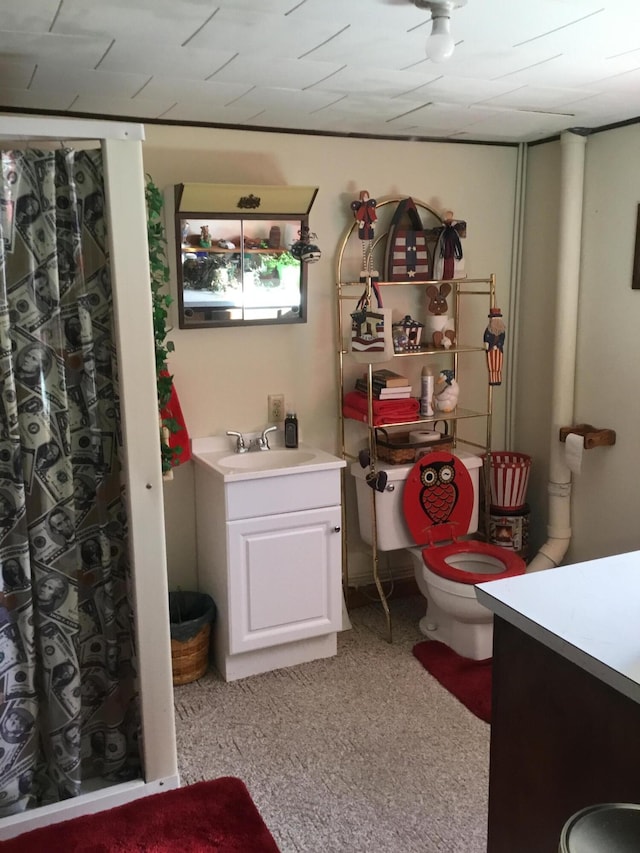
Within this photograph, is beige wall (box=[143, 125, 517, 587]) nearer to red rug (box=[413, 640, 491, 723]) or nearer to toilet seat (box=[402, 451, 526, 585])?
toilet seat (box=[402, 451, 526, 585])

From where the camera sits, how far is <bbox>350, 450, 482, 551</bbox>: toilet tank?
131 inches

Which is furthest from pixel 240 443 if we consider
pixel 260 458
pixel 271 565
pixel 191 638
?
pixel 191 638

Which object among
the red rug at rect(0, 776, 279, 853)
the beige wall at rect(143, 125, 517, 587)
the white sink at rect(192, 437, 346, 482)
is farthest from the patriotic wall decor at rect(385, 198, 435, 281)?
the red rug at rect(0, 776, 279, 853)

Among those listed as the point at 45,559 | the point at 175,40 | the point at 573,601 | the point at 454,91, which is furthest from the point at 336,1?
the point at 45,559

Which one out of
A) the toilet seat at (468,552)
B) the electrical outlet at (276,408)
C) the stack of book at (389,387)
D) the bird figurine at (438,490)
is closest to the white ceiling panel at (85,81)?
the electrical outlet at (276,408)

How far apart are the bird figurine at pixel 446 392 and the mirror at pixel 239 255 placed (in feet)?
2.34

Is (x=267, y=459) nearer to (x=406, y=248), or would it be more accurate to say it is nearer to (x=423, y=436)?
(x=423, y=436)

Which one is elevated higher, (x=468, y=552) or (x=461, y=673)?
(x=468, y=552)

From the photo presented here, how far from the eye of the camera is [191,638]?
297cm

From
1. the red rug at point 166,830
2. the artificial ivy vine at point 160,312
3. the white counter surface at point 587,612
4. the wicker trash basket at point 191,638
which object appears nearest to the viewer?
the white counter surface at point 587,612

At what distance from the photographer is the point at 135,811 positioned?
225cm

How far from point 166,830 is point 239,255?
210cm

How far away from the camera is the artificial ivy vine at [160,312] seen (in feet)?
8.70

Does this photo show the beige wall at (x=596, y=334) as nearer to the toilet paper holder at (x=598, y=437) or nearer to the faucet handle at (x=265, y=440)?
the toilet paper holder at (x=598, y=437)
